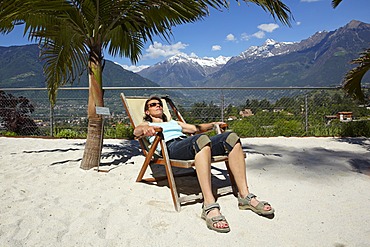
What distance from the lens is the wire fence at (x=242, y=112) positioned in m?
7.39

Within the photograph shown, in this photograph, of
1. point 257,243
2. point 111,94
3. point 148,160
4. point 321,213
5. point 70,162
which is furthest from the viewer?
point 111,94

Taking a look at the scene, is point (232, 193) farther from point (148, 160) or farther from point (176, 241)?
point (176, 241)

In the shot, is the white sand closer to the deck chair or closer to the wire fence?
the deck chair

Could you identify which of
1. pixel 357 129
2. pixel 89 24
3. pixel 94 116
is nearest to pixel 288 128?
pixel 357 129

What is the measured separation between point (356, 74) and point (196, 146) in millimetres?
4546

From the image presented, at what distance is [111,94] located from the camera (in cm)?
727

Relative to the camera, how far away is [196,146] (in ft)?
8.41

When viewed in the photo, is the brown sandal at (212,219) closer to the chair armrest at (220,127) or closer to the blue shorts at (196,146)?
the blue shorts at (196,146)

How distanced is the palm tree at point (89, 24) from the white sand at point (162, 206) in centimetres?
71

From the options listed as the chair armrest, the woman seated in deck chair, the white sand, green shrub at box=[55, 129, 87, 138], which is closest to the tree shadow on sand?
the white sand

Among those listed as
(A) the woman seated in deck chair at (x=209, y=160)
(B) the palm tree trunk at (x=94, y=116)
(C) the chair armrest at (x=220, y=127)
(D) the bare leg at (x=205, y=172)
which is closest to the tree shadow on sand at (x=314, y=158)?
(C) the chair armrest at (x=220, y=127)

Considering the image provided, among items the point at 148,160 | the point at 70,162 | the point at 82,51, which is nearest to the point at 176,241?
the point at 148,160

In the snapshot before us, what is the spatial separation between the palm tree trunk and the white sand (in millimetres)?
188

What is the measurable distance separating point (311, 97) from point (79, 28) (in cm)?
591
